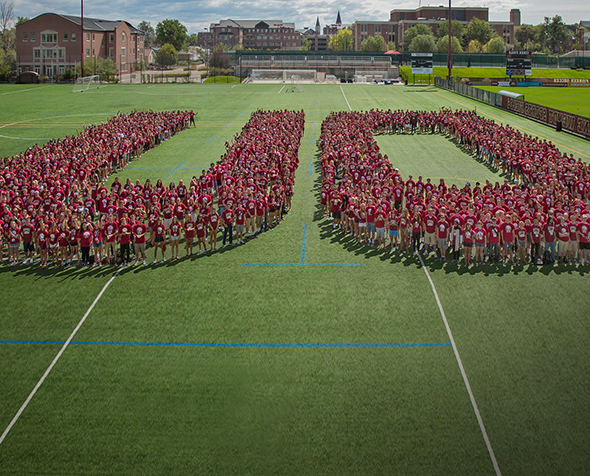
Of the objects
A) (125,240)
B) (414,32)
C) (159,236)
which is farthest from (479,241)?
(414,32)

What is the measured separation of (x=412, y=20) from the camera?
177250 millimetres

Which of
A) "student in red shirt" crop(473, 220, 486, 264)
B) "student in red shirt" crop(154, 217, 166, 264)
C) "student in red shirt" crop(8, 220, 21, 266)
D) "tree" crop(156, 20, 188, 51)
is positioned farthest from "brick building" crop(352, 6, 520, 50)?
"student in red shirt" crop(8, 220, 21, 266)

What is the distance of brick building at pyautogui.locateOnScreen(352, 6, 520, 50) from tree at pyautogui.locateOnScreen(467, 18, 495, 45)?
827 inches

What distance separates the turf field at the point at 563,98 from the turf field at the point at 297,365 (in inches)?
1608

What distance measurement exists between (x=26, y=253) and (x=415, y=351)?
12565mm

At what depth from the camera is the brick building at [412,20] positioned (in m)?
176

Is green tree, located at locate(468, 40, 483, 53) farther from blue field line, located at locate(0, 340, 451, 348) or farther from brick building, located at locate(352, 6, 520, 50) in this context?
blue field line, located at locate(0, 340, 451, 348)

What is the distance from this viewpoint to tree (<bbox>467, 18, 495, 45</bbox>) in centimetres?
14925

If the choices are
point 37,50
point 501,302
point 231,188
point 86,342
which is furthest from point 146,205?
point 37,50

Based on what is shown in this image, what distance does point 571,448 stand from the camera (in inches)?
363

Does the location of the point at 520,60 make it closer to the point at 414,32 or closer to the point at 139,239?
the point at 139,239

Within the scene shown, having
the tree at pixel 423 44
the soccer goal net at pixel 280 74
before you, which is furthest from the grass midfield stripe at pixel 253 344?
the tree at pixel 423 44

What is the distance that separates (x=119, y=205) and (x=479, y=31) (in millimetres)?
153908

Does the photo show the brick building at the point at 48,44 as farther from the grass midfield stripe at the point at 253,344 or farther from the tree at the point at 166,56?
the grass midfield stripe at the point at 253,344
